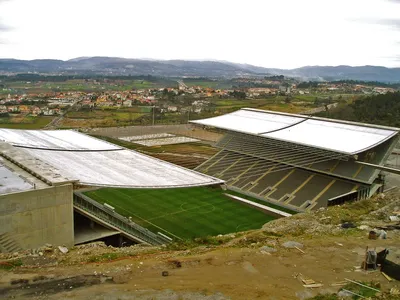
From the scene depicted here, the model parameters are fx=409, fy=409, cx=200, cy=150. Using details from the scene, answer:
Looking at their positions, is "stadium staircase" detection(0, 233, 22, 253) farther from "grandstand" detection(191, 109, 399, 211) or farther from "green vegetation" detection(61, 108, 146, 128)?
"green vegetation" detection(61, 108, 146, 128)

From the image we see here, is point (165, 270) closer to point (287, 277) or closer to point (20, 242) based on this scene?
point (287, 277)

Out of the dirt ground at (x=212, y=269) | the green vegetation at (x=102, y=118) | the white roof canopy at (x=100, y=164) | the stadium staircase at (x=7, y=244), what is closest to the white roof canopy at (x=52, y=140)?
the white roof canopy at (x=100, y=164)

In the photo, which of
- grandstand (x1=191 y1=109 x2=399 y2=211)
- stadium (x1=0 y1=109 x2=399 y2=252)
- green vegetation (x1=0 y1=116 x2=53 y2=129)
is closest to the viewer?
stadium (x1=0 y1=109 x2=399 y2=252)

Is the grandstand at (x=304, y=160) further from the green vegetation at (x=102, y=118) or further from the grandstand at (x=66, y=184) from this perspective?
the green vegetation at (x=102, y=118)

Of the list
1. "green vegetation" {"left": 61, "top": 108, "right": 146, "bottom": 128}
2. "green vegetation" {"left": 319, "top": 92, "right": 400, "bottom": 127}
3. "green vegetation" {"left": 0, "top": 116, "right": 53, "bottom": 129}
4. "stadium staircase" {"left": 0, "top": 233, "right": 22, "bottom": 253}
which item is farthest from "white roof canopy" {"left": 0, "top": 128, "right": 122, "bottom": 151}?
"green vegetation" {"left": 319, "top": 92, "right": 400, "bottom": 127}

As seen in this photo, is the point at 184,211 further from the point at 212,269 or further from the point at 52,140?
the point at 212,269

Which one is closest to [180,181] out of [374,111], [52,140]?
[52,140]
